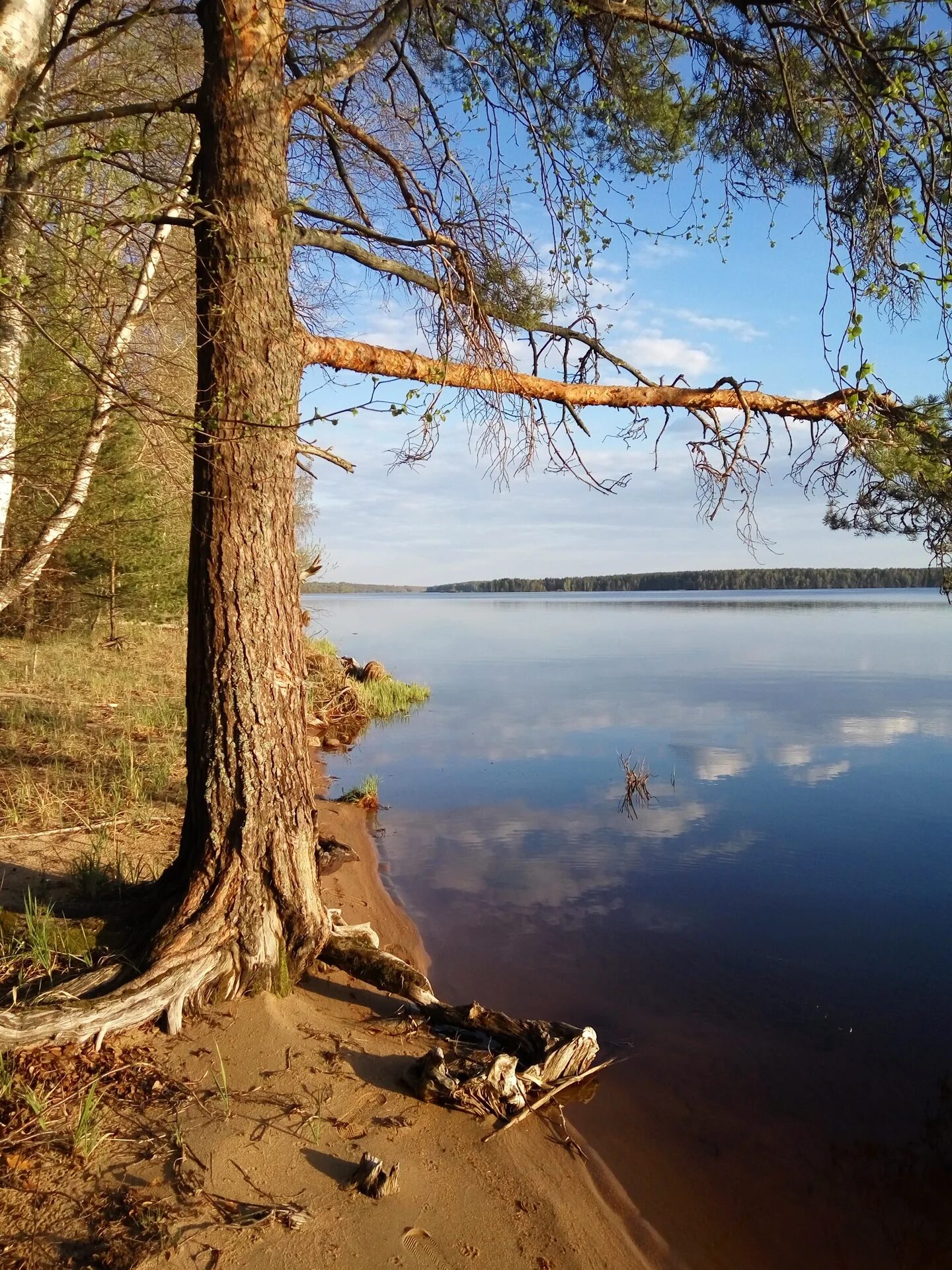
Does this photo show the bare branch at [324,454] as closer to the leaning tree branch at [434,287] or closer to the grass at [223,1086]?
the leaning tree branch at [434,287]

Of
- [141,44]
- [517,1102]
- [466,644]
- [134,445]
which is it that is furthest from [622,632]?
[517,1102]

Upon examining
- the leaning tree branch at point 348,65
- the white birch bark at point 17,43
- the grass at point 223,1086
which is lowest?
the grass at point 223,1086

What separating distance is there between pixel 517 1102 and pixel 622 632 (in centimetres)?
4059

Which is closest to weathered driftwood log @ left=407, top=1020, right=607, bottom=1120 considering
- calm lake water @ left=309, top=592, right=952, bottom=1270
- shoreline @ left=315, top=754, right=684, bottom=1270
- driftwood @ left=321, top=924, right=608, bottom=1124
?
driftwood @ left=321, top=924, right=608, bottom=1124

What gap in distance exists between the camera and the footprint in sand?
8.77ft

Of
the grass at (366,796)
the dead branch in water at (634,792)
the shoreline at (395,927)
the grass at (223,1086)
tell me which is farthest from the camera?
the dead branch in water at (634,792)

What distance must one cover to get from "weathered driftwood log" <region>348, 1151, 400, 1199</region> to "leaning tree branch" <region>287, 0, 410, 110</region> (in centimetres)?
480

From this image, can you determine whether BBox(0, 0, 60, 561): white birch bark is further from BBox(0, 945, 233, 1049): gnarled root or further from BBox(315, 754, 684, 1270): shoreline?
BBox(315, 754, 684, 1270): shoreline

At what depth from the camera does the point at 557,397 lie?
5074 mm

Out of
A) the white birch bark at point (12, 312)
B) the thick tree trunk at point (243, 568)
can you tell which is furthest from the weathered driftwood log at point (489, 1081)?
the white birch bark at point (12, 312)

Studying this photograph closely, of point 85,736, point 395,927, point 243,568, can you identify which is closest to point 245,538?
point 243,568

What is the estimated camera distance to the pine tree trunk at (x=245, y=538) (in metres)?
3.84

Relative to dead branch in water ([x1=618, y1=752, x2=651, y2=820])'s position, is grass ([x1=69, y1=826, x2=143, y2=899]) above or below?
above

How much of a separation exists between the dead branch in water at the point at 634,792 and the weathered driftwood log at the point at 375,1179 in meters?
7.51
